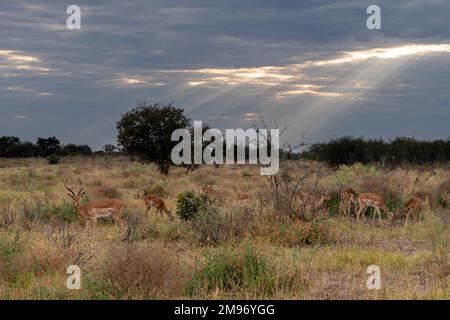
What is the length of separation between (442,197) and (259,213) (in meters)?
8.52

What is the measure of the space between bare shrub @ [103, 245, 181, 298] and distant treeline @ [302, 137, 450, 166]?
44620 mm

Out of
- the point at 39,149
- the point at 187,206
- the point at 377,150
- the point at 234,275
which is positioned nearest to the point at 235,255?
the point at 234,275

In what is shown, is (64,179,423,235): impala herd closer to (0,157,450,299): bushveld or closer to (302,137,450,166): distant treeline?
(0,157,450,299): bushveld

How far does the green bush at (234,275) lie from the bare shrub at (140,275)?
32cm

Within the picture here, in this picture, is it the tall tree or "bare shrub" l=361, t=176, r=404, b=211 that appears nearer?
"bare shrub" l=361, t=176, r=404, b=211

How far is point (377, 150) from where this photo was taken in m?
56.6

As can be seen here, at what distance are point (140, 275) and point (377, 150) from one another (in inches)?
2001

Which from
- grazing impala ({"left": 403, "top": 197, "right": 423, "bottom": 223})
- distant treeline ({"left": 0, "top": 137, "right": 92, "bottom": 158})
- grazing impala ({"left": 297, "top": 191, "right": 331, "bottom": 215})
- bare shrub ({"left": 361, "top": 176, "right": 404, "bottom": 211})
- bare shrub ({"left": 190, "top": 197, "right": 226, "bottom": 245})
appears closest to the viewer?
bare shrub ({"left": 190, "top": 197, "right": 226, "bottom": 245})

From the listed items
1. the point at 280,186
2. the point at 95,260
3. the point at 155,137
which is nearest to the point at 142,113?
the point at 155,137

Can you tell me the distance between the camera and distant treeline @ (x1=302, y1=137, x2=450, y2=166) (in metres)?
54.5

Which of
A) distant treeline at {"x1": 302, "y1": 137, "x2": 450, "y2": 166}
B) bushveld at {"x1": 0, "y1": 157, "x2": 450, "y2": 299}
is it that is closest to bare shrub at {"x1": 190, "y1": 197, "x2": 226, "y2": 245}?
bushveld at {"x1": 0, "y1": 157, "x2": 450, "y2": 299}

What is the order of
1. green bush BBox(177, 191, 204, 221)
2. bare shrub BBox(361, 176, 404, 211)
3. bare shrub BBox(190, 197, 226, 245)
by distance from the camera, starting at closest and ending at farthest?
bare shrub BBox(190, 197, 226, 245), green bush BBox(177, 191, 204, 221), bare shrub BBox(361, 176, 404, 211)

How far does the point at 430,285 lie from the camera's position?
346 inches

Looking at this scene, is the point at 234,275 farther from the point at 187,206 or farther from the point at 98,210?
the point at 187,206
